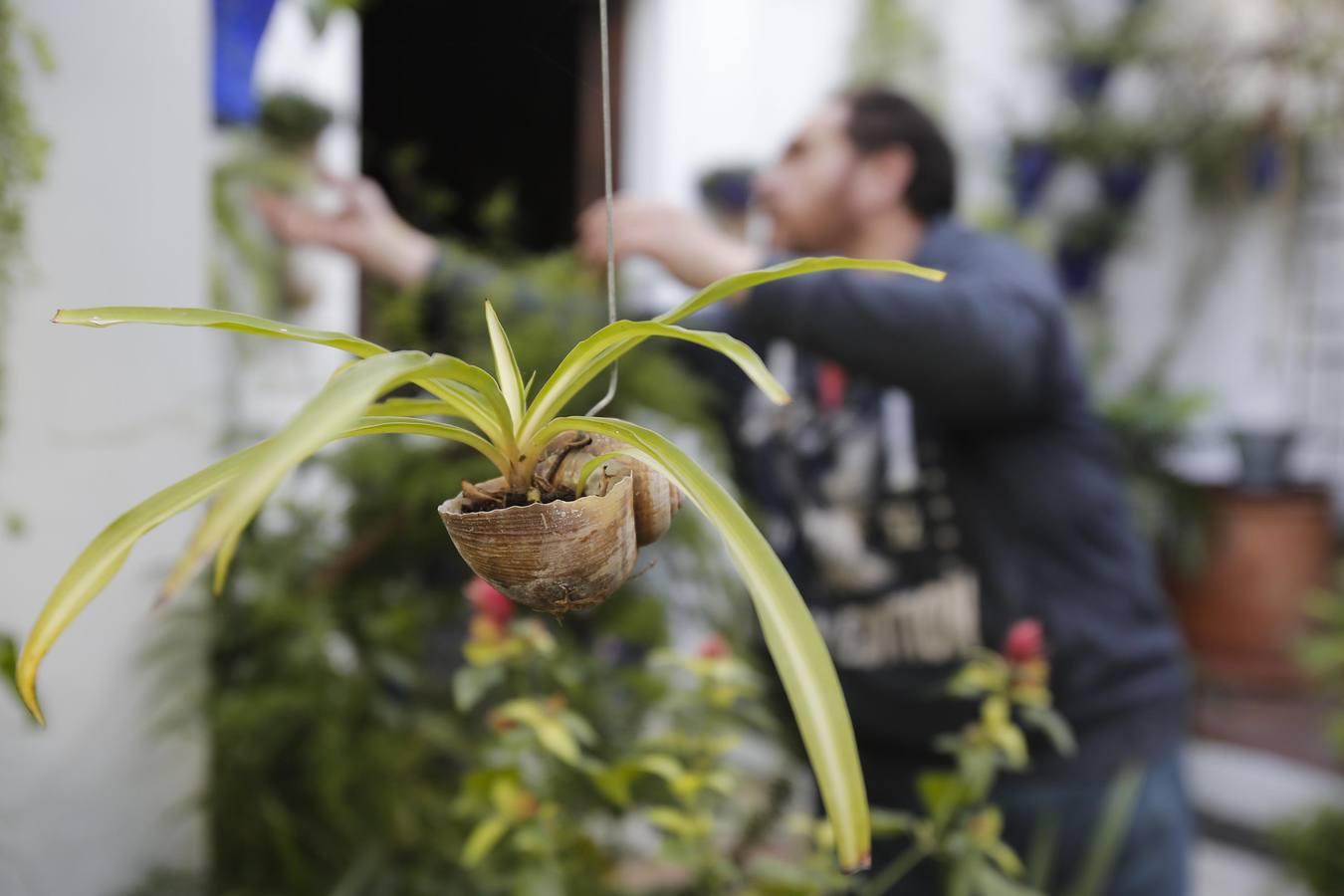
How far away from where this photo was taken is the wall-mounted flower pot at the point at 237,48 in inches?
41.3

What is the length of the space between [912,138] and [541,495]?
119 cm

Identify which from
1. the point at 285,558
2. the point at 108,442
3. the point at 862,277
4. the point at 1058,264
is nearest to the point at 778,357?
the point at 862,277

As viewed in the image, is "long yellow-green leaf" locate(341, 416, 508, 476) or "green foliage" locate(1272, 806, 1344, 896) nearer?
"long yellow-green leaf" locate(341, 416, 508, 476)

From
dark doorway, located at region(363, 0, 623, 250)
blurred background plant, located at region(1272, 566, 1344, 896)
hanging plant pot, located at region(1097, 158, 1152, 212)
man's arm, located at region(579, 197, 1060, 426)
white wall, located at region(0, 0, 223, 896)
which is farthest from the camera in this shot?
hanging plant pot, located at region(1097, 158, 1152, 212)

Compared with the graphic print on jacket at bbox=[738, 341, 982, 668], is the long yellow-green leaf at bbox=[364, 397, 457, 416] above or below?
above

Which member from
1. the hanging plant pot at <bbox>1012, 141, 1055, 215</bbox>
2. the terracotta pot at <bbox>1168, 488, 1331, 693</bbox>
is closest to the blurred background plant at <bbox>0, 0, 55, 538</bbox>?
the hanging plant pot at <bbox>1012, 141, 1055, 215</bbox>

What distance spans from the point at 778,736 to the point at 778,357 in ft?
1.70

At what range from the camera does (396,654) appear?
1192 millimetres

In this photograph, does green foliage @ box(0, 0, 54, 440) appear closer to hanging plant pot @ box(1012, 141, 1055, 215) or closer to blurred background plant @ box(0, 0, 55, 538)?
blurred background plant @ box(0, 0, 55, 538)

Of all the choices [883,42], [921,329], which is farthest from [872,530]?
[883,42]

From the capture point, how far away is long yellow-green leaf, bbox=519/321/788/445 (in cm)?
29

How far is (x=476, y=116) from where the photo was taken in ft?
6.57

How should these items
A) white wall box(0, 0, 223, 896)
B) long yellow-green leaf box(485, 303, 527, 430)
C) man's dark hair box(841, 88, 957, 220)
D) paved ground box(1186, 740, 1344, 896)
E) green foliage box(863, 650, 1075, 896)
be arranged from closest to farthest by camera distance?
long yellow-green leaf box(485, 303, 527, 430), green foliage box(863, 650, 1075, 896), white wall box(0, 0, 223, 896), man's dark hair box(841, 88, 957, 220), paved ground box(1186, 740, 1344, 896)

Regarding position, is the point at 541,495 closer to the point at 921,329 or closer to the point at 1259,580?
the point at 921,329
